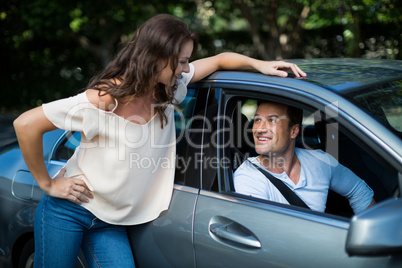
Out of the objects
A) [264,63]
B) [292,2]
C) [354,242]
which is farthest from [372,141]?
[292,2]

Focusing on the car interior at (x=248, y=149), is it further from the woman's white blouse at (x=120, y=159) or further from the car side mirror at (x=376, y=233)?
the car side mirror at (x=376, y=233)

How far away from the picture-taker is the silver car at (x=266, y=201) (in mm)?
1792

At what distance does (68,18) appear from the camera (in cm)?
926

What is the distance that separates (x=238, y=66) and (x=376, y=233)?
3.96ft

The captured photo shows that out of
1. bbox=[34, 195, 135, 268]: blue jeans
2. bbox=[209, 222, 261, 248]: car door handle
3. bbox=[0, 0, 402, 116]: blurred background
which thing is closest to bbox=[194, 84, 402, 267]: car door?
bbox=[209, 222, 261, 248]: car door handle

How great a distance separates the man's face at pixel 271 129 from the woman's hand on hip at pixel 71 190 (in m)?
0.90

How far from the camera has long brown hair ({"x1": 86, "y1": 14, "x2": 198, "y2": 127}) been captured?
209 centimetres

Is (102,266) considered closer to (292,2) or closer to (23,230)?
(23,230)

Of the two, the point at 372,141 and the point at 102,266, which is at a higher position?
the point at 372,141

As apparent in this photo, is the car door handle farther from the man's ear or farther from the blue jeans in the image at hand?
the man's ear

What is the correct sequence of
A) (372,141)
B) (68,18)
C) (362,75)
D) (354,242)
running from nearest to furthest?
1. (354,242)
2. (372,141)
3. (362,75)
4. (68,18)

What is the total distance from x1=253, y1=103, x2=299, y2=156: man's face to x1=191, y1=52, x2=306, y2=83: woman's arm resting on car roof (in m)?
0.22

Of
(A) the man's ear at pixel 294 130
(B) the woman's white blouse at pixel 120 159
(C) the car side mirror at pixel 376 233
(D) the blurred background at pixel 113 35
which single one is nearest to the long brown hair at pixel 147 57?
(B) the woman's white blouse at pixel 120 159

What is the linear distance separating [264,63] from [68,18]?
7.73 m
